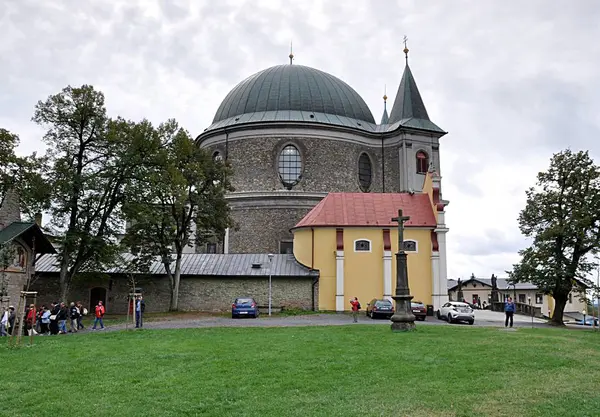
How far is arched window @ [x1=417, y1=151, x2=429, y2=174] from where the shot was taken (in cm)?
4753

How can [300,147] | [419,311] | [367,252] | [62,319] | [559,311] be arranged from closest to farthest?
[62,319] → [419,311] → [559,311] → [367,252] → [300,147]

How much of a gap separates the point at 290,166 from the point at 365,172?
6.71 meters

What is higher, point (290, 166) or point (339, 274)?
point (290, 166)

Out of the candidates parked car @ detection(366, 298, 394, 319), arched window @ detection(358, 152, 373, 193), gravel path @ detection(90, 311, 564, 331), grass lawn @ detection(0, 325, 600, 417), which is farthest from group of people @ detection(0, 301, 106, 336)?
arched window @ detection(358, 152, 373, 193)

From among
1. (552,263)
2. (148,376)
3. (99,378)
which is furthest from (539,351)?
(552,263)

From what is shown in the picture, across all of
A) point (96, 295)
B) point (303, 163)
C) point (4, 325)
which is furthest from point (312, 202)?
point (4, 325)

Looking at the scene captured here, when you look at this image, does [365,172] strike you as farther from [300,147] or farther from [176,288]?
[176,288]

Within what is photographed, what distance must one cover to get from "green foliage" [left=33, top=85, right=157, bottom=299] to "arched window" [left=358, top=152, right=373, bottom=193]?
2079 centimetres

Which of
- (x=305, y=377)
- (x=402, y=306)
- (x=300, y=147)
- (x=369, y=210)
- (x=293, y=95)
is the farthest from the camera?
(x=293, y=95)

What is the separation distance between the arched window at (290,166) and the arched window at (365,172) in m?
5.46

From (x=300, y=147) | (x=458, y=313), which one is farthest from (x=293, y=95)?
(x=458, y=313)

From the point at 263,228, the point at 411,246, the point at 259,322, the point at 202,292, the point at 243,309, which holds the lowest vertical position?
the point at 259,322

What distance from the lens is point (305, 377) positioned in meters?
11.1

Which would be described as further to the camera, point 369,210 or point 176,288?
point 369,210
